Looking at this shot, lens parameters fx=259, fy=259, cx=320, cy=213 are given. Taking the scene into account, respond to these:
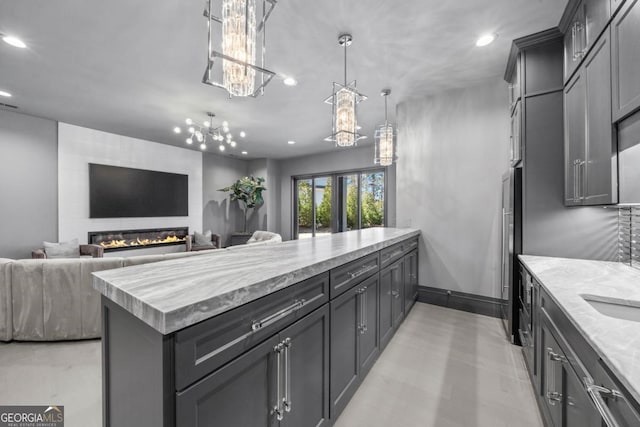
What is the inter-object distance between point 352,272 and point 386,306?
84 centimetres

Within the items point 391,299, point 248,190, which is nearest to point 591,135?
point 391,299

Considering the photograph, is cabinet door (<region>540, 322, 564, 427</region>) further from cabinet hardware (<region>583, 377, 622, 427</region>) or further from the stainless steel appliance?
the stainless steel appliance

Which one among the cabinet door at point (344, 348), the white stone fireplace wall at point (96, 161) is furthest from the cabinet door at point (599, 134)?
the white stone fireplace wall at point (96, 161)

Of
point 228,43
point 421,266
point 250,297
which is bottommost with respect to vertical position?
point 421,266

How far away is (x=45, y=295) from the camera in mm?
2469

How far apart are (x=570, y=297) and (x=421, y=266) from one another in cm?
248

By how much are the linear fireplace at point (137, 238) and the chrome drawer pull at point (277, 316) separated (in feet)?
18.7

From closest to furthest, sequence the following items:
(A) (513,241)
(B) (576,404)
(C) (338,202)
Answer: (B) (576,404) < (A) (513,241) < (C) (338,202)

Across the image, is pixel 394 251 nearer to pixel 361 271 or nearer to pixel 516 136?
pixel 361 271

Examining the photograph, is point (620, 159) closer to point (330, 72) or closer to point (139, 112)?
point (330, 72)

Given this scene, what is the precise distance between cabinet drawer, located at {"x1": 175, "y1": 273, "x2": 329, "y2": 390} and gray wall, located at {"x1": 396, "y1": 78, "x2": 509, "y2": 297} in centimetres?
283

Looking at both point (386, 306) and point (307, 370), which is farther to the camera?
point (386, 306)

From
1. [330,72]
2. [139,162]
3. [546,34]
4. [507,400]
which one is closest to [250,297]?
[507,400]

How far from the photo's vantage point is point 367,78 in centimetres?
318
